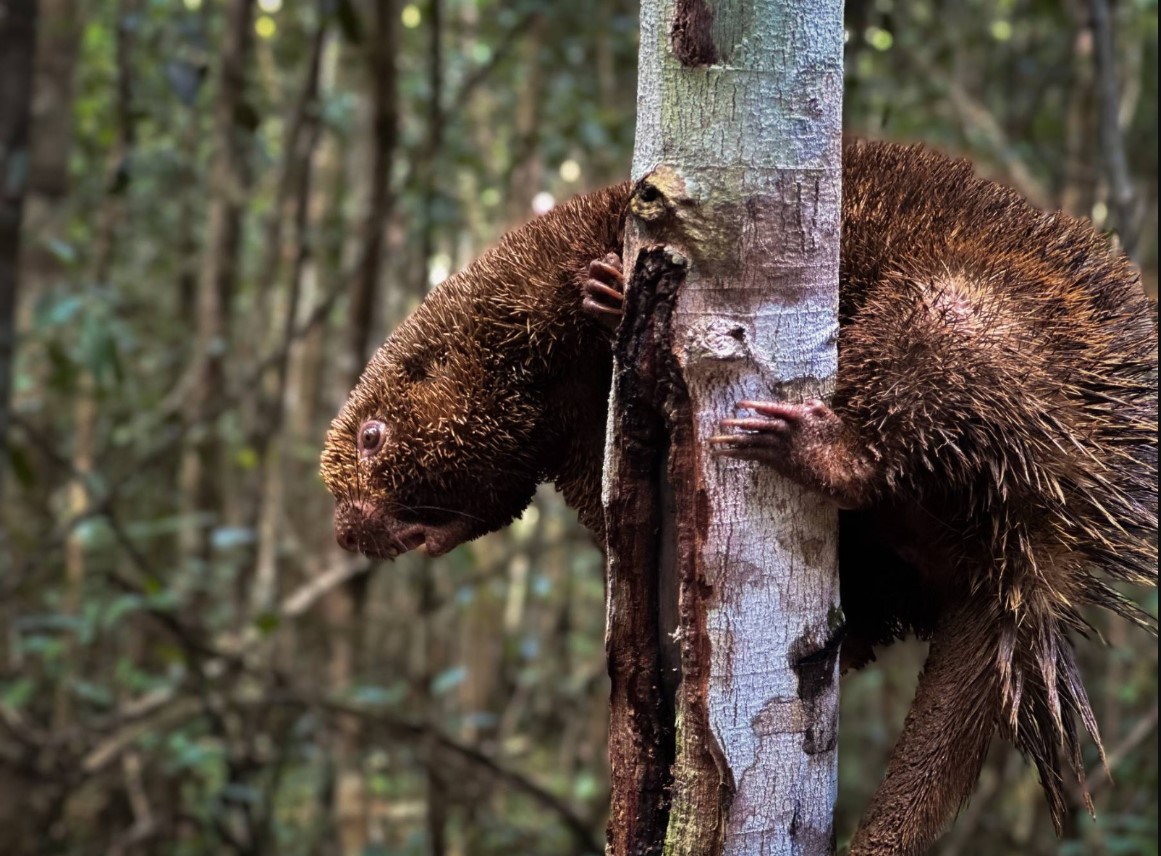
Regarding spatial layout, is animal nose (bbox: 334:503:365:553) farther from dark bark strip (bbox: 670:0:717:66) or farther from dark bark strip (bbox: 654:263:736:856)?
dark bark strip (bbox: 670:0:717:66)

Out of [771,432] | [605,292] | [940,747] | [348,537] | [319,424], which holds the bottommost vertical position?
[940,747]

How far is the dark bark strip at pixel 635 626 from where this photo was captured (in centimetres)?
179

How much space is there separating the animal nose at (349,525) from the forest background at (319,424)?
1.87 m

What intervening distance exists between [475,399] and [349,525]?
43cm

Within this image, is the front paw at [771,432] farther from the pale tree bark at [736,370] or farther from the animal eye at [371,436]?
the animal eye at [371,436]

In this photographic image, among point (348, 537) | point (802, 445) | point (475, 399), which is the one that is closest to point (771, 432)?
point (802, 445)

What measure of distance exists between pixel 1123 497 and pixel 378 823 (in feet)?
22.4

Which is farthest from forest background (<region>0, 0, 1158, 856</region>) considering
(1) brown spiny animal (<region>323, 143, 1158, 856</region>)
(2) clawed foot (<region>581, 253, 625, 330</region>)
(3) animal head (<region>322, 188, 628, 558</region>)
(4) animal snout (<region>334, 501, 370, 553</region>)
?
(4) animal snout (<region>334, 501, 370, 553</region>)

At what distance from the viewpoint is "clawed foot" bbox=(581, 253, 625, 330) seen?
1.99 m

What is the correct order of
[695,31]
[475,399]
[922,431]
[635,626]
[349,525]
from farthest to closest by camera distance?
[349,525] → [475,399] → [922,431] → [635,626] → [695,31]

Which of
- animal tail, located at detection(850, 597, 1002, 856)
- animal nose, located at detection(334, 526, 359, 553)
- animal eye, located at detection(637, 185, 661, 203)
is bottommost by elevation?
animal tail, located at detection(850, 597, 1002, 856)

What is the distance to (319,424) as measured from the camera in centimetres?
955

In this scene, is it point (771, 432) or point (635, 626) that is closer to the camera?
point (771, 432)

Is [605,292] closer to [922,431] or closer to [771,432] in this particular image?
[771,432]
